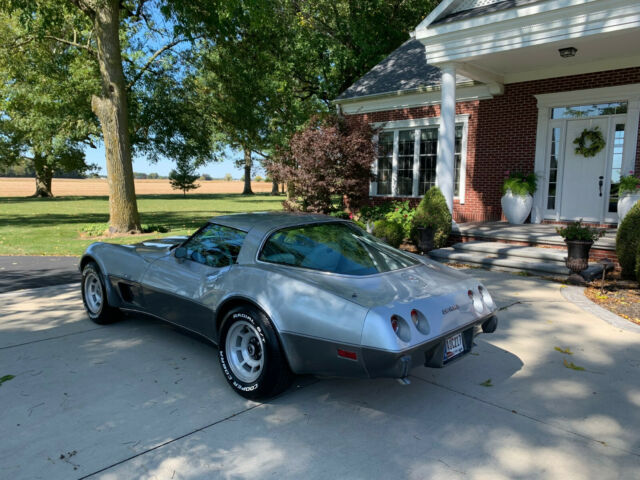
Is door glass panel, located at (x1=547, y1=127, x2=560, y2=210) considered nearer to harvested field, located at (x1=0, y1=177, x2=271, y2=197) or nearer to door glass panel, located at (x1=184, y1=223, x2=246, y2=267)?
door glass panel, located at (x1=184, y1=223, x2=246, y2=267)

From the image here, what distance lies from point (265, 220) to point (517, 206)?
893 centimetres

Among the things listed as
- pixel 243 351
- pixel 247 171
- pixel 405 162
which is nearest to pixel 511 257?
pixel 405 162

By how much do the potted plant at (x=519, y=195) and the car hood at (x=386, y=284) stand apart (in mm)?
8299

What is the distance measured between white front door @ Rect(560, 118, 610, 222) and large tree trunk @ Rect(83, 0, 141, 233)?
11.2 metres

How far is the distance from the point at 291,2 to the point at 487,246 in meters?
16.8

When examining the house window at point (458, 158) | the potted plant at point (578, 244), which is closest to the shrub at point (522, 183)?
the house window at point (458, 158)

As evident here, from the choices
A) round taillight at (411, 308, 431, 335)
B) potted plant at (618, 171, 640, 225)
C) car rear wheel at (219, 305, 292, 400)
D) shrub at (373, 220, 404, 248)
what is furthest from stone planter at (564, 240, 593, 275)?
car rear wheel at (219, 305, 292, 400)

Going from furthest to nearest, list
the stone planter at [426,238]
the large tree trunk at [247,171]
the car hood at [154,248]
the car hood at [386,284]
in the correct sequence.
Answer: the large tree trunk at [247,171]
the stone planter at [426,238]
the car hood at [154,248]
the car hood at [386,284]

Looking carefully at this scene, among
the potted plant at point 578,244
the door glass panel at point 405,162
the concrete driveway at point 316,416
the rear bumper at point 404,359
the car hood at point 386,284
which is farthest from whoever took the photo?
the door glass panel at point 405,162

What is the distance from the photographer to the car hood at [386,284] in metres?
3.10

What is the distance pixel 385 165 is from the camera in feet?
48.4

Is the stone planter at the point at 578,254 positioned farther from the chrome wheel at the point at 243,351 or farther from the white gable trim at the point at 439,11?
the chrome wheel at the point at 243,351

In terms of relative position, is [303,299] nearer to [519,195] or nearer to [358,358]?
[358,358]

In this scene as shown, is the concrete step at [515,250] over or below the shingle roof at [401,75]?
below
